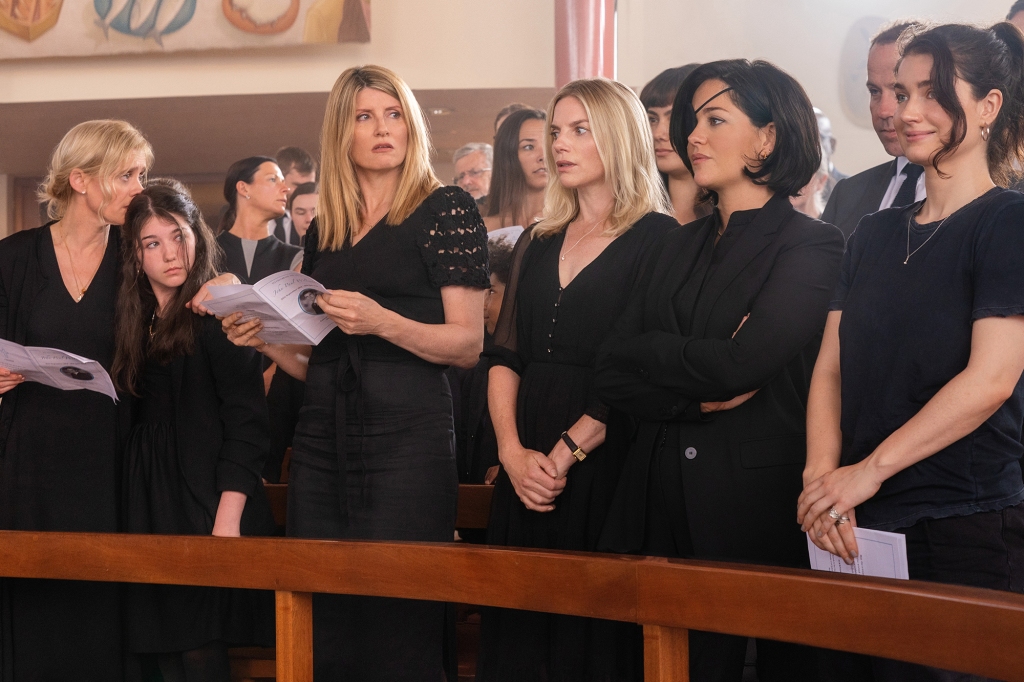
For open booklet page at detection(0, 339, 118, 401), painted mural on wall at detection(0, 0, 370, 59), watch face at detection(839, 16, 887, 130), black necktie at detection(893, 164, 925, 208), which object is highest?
painted mural on wall at detection(0, 0, 370, 59)

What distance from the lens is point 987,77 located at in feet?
6.25

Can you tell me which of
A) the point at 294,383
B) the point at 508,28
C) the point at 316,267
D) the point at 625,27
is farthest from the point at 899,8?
the point at 316,267

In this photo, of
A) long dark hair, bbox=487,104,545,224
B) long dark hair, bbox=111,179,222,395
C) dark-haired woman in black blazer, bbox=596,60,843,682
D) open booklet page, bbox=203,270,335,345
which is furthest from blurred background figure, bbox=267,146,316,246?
dark-haired woman in black blazer, bbox=596,60,843,682

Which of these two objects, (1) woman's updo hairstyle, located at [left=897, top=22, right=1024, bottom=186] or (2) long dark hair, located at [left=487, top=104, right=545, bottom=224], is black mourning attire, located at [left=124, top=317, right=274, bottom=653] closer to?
(2) long dark hair, located at [left=487, top=104, right=545, bottom=224]

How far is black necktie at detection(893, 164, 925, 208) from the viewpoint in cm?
290

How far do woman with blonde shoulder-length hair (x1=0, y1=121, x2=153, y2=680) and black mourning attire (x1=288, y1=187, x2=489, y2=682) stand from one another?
0.59 metres

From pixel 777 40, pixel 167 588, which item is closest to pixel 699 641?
pixel 167 588

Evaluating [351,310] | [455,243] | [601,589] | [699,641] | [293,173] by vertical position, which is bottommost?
[699,641]

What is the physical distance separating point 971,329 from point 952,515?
333 millimetres

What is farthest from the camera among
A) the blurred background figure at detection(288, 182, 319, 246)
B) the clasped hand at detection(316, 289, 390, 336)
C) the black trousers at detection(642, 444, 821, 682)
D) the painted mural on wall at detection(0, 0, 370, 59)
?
the painted mural on wall at detection(0, 0, 370, 59)

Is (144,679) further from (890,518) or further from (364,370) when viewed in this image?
(890,518)

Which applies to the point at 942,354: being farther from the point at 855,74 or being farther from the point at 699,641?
the point at 855,74

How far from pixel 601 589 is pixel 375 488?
869mm

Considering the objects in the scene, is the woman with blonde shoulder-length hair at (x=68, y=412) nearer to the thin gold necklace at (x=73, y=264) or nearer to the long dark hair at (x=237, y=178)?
the thin gold necklace at (x=73, y=264)
